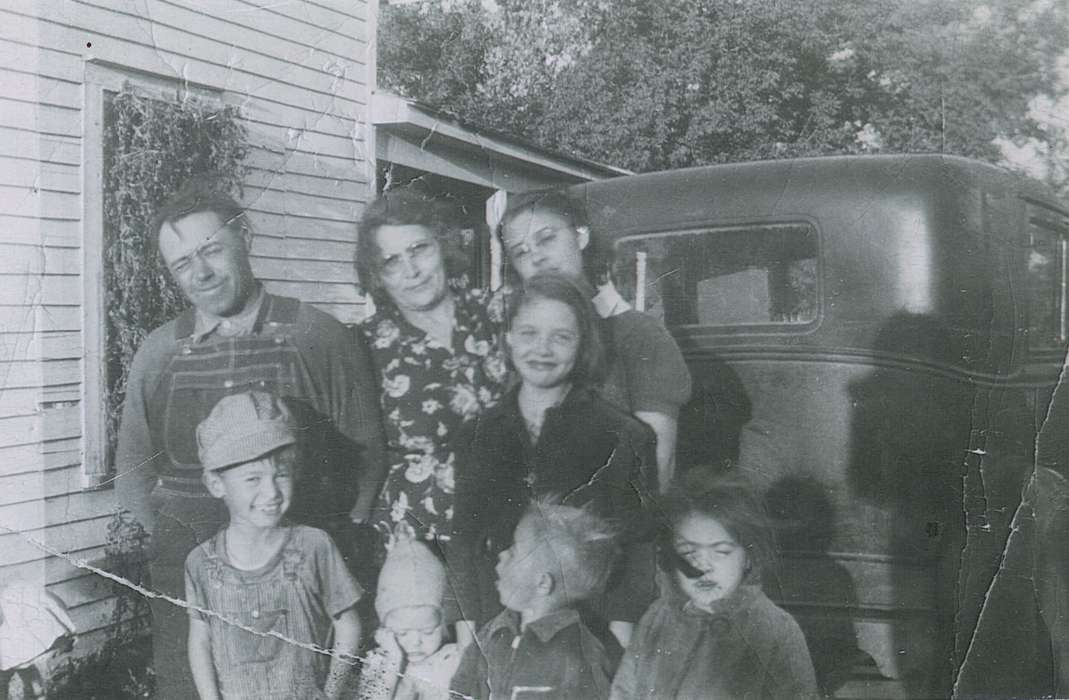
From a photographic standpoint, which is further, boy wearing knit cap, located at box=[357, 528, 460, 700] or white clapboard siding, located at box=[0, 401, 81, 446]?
white clapboard siding, located at box=[0, 401, 81, 446]

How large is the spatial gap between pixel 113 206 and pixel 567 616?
6.97 ft

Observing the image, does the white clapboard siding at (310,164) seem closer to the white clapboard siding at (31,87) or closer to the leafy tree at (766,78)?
the leafy tree at (766,78)

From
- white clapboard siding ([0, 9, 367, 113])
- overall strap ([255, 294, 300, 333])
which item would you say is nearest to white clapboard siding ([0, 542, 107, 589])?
overall strap ([255, 294, 300, 333])

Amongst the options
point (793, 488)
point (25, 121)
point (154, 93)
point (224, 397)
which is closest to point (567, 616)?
point (793, 488)

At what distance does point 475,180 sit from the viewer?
3145 mm

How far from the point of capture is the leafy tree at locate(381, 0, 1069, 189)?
3.01 meters

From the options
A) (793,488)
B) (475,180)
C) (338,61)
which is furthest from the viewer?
(338,61)

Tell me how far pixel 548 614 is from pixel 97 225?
82.4 inches

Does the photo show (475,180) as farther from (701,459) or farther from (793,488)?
(793,488)

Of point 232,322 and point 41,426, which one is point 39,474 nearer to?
point 41,426

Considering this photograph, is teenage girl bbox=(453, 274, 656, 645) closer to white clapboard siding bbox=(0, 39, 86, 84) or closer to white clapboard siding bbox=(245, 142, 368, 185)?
white clapboard siding bbox=(245, 142, 368, 185)

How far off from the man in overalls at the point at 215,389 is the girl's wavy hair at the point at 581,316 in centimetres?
65

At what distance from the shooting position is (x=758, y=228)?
9.77ft

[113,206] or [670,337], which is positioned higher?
[113,206]
